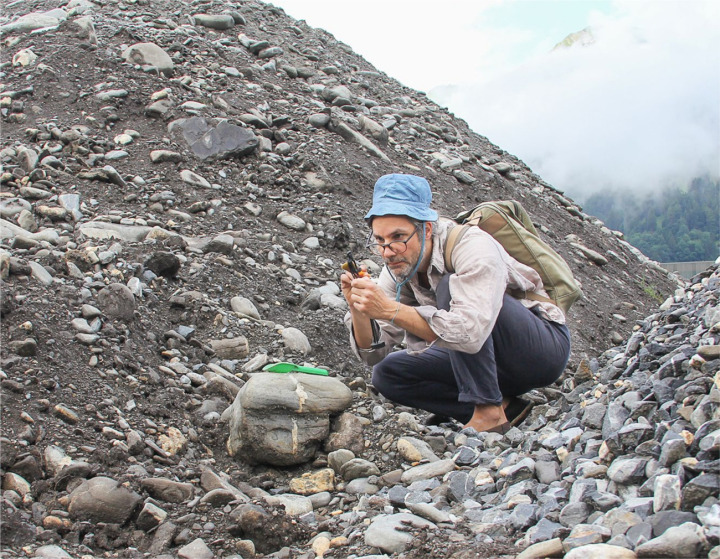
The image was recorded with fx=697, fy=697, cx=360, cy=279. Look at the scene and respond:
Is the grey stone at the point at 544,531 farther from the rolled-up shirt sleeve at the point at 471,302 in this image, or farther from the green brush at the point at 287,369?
the green brush at the point at 287,369

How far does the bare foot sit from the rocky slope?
6.0 inches

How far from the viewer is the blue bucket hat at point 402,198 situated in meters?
3.55

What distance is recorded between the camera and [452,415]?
14.0 ft

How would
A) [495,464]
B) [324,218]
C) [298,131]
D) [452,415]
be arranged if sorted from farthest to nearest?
[298,131] < [324,218] < [452,415] < [495,464]

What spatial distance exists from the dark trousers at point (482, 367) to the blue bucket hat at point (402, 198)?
38 cm

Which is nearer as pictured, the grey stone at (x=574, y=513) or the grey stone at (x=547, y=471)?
the grey stone at (x=574, y=513)

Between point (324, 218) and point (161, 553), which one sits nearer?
point (161, 553)

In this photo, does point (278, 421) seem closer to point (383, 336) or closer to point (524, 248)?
point (383, 336)

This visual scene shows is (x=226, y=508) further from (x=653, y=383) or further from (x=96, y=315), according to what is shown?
(x=653, y=383)

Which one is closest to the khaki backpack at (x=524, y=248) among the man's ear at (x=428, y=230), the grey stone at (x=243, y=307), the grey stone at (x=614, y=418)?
the man's ear at (x=428, y=230)

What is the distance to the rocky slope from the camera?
3006 mm

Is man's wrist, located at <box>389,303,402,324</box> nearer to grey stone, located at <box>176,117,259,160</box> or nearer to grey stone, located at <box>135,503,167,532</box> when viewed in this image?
grey stone, located at <box>135,503,167,532</box>

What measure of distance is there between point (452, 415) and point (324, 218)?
325cm

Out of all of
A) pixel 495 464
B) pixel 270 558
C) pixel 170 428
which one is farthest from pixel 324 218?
pixel 270 558
